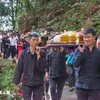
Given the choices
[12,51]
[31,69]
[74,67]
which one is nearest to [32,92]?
[31,69]

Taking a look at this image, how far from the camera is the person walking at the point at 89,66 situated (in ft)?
13.6

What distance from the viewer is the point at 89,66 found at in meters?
4.15

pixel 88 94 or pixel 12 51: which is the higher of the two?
pixel 12 51

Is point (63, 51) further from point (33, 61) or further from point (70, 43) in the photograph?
point (33, 61)

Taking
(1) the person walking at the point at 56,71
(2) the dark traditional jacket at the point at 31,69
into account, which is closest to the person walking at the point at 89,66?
(2) the dark traditional jacket at the point at 31,69

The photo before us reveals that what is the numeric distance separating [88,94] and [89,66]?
1.58ft

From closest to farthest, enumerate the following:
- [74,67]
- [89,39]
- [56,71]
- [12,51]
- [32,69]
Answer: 1. [89,39]
2. [74,67]
3. [32,69]
4. [56,71]
5. [12,51]

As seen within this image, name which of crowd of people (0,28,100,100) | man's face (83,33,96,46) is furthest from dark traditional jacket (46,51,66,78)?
man's face (83,33,96,46)

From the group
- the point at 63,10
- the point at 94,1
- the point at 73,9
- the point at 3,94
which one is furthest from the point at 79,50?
the point at 63,10

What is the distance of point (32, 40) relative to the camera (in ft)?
14.9

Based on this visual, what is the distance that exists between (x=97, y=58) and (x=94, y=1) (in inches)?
470

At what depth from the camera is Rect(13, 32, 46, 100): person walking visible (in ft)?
15.0

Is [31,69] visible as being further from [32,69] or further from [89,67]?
[89,67]

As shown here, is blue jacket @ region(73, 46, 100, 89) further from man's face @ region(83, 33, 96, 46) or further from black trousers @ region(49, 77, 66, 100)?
black trousers @ region(49, 77, 66, 100)
